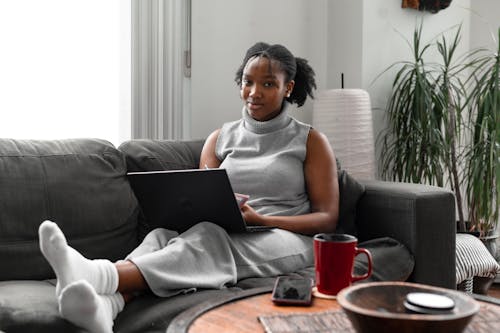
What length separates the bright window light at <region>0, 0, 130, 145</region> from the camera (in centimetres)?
244

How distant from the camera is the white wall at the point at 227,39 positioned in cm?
287

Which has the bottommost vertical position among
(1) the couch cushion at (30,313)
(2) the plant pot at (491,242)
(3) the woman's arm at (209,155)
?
(2) the plant pot at (491,242)

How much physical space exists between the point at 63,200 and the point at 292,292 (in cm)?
96

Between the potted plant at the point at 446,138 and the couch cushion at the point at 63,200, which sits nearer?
the couch cushion at the point at 63,200

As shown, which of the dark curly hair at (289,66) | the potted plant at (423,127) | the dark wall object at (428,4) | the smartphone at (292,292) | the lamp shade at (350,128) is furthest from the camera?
the dark wall object at (428,4)

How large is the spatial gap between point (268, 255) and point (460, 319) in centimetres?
106

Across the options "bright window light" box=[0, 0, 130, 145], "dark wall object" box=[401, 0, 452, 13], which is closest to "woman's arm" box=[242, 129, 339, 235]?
"bright window light" box=[0, 0, 130, 145]

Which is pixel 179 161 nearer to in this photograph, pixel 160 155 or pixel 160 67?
pixel 160 155

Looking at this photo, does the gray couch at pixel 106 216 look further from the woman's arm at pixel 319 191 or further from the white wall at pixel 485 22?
the white wall at pixel 485 22

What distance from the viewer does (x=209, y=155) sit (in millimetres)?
2270

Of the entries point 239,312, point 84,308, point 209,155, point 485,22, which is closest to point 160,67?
point 209,155

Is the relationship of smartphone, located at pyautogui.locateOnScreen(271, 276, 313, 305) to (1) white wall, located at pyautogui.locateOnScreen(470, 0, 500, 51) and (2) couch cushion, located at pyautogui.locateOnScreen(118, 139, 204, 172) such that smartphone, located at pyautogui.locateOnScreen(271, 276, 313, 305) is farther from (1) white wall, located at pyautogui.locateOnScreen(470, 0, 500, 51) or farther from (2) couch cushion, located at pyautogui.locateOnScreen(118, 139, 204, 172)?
(1) white wall, located at pyautogui.locateOnScreen(470, 0, 500, 51)

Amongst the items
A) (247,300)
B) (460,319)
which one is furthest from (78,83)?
(460,319)

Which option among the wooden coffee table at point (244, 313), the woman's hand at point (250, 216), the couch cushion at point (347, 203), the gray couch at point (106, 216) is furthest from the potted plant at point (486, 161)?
the wooden coffee table at point (244, 313)
